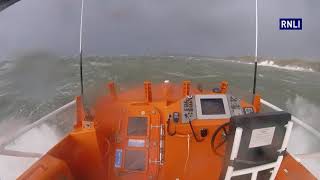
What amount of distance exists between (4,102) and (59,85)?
2148 millimetres

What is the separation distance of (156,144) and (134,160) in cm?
31

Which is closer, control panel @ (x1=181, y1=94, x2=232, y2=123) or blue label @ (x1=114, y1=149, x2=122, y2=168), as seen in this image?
control panel @ (x1=181, y1=94, x2=232, y2=123)

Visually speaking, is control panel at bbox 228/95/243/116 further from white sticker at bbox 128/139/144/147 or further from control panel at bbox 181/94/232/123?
white sticker at bbox 128/139/144/147

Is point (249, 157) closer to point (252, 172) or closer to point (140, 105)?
point (252, 172)

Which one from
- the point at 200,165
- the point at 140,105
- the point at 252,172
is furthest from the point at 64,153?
the point at 252,172

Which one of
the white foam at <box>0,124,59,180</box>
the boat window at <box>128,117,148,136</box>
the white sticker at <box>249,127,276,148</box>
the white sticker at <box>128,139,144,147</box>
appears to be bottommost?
the white foam at <box>0,124,59,180</box>

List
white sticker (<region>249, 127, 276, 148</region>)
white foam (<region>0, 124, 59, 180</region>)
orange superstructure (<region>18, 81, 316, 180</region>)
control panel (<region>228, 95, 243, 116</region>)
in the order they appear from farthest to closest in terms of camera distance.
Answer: white foam (<region>0, 124, 59, 180</region>) → control panel (<region>228, 95, 243, 116</region>) → orange superstructure (<region>18, 81, 316, 180</region>) → white sticker (<region>249, 127, 276, 148</region>)

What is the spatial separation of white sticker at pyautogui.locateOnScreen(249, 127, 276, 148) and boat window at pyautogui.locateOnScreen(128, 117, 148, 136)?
1.61m

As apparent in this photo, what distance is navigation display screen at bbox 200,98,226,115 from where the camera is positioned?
3.59m

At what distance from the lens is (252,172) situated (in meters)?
2.49

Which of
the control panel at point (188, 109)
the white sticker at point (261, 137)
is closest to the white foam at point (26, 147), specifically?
the control panel at point (188, 109)

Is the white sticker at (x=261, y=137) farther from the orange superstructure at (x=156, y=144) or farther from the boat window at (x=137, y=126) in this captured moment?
the boat window at (x=137, y=126)

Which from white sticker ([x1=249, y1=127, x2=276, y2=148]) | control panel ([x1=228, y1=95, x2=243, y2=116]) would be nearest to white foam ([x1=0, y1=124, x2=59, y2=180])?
control panel ([x1=228, y1=95, x2=243, y2=116])

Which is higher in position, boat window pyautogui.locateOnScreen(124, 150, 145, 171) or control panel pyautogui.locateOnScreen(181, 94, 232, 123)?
control panel pyautogui.locateOnScreen(181, 94, 232, 123)
